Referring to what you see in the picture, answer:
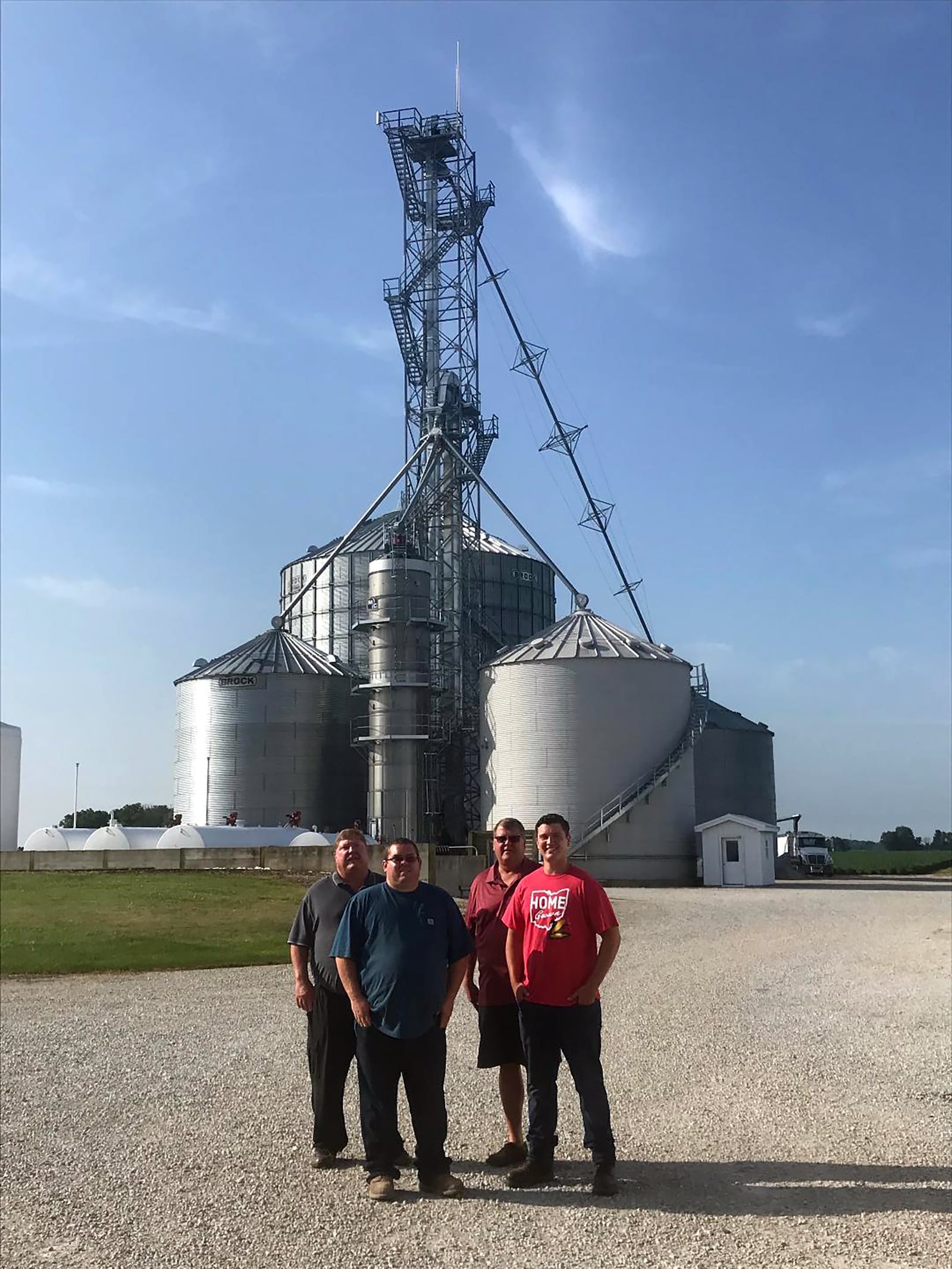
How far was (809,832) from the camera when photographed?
2820 inches

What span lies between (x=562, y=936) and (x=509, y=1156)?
1.65m

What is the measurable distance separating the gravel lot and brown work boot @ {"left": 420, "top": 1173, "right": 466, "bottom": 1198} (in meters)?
0.13

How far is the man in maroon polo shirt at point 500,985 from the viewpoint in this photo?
8.73 m

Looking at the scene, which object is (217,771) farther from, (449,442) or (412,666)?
(449,442)

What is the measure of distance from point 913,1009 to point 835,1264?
10.1 meters

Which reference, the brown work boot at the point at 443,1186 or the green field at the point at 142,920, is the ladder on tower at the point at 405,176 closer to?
the green field at the point at 142,920

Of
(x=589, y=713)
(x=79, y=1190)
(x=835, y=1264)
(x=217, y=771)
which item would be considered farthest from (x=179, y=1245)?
(x=217, y=771)

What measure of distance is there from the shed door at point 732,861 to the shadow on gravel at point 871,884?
6.14 feet

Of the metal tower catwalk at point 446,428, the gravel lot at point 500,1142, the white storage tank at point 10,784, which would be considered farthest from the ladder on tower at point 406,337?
the gravel lot at point 500,1142

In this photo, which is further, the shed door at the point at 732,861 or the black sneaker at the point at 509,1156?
the shed door at the point at 732,861

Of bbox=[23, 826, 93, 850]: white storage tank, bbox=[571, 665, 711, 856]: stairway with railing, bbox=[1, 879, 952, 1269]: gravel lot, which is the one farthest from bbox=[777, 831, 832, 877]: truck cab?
bbox=[1, 879, 952, 1269]: gravel lot

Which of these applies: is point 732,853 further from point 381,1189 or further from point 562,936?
point 381,1189

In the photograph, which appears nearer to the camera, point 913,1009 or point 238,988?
point 913,1009

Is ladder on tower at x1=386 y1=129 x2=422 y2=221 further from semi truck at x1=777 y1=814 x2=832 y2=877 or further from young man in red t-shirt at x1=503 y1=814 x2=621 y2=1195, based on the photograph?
young man in red t-shirt at x1=503 y1=814 x2=621 y2=1195
